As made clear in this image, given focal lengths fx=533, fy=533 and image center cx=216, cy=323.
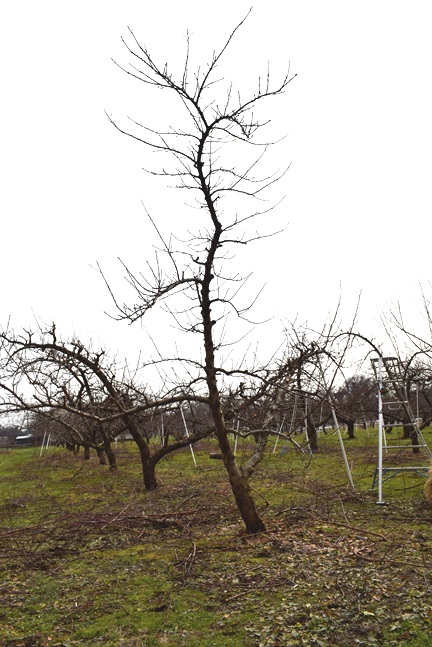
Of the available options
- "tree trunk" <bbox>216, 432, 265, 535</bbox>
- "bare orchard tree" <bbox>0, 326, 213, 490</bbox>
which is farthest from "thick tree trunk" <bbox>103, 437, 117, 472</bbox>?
"tree trunk" <bbox>216, 432, 265, 535</bbox>

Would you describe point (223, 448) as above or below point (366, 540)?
above

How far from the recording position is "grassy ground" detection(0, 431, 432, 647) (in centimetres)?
380

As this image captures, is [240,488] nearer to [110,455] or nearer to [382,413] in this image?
[382,413]

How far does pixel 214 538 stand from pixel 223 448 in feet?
3.89

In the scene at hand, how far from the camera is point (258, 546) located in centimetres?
580

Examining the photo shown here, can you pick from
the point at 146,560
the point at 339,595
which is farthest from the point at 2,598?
the point at 339,595

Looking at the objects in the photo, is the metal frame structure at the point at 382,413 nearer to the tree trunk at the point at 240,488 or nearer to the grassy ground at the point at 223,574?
the grassy ground at the point at 223,574

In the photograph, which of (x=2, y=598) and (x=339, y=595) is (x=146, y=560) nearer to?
(x=2, y=598)

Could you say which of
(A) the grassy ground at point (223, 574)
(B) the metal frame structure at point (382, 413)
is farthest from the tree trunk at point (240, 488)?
(B) the metal frame structure at point (382, 413)

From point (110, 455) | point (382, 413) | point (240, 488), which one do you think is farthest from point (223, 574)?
point (110, 455)

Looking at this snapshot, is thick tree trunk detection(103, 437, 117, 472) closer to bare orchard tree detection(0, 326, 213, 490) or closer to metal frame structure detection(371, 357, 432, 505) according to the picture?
bare orchard tree detection(0, 326, 213, 490)

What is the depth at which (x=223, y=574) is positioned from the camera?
5062 millimetres

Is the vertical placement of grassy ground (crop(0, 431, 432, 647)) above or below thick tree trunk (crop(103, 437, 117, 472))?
below

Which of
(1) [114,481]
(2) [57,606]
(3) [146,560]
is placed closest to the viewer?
(2) [57,606]
